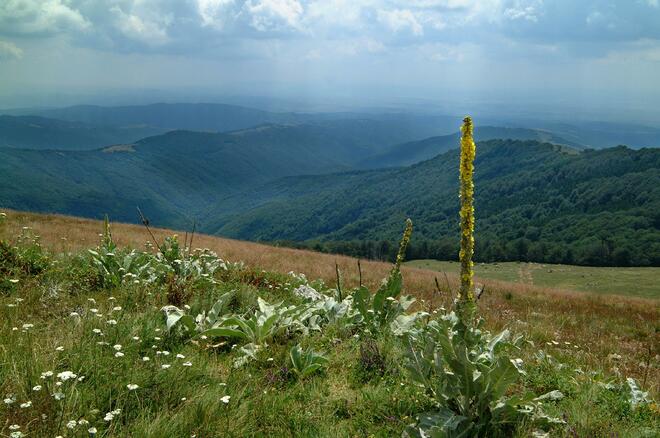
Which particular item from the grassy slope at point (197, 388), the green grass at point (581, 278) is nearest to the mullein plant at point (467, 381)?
the grassy slope at point (197, 388)

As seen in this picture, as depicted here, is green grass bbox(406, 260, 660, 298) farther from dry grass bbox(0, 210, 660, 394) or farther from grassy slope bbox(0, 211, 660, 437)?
grassy slope bbox(0, 211, 660, 437)

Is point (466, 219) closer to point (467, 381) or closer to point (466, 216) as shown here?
point (466, 216)

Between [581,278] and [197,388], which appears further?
[581,278]

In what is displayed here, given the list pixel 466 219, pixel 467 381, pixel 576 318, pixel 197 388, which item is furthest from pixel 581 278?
pixel 197 388

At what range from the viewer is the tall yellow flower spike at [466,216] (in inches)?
140

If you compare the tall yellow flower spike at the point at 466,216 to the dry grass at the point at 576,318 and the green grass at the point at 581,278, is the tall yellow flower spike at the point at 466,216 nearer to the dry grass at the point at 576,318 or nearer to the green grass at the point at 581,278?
the dry grass at the point at 576,318

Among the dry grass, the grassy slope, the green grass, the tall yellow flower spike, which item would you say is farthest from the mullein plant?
the green grass

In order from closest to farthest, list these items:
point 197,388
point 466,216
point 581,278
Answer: point 466,216 → point 197,388 → point 581,278

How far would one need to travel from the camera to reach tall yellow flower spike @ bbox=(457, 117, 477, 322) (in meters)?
3.56

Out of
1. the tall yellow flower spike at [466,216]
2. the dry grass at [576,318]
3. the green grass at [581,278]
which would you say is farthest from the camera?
the green grass at [581,278]

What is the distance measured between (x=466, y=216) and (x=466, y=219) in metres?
0.02

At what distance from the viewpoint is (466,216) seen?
146 inches

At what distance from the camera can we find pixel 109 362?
4.27m

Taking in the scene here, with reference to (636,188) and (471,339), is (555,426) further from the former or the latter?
(636,188)
